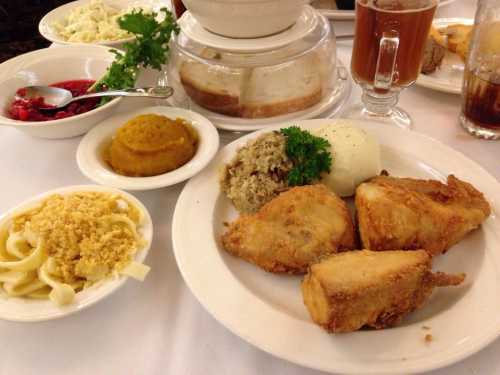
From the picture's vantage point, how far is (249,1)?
141 centimetres

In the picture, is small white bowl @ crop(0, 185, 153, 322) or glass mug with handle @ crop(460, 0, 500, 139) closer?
small white bowl @ crop(0, 185, 153, 322)

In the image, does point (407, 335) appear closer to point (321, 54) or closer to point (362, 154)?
point (362, 154)

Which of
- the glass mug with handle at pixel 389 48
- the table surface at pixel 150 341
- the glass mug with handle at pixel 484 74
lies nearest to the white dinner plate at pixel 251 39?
the glass mug with handle at pixel 389 48

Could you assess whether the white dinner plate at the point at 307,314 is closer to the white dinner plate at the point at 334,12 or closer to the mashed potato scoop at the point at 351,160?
the mashed potato scoop at the point at 351,160

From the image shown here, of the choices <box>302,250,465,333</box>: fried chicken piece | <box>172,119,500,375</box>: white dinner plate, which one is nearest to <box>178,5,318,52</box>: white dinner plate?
<box>172,119,500,375</box>: white dinner plate

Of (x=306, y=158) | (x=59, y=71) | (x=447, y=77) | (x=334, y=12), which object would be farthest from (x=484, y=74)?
(x=59, y=71)

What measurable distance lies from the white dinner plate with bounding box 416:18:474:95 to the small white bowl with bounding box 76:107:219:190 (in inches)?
35.6

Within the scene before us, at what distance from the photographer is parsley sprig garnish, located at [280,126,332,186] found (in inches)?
Result: 51.4

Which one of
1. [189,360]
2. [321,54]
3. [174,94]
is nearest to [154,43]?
[174,94]

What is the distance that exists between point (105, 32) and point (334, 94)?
112cm

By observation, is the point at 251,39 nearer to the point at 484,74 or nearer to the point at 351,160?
the point at 351,160

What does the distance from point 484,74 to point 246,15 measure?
2.82 ft

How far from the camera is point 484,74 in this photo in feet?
4.90

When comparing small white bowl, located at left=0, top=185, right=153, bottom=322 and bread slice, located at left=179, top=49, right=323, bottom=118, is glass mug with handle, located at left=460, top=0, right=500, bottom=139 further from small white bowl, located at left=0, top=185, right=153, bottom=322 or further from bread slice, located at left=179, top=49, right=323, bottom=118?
small white bowl, located at left=0, top=185, right=153, bottom=322
